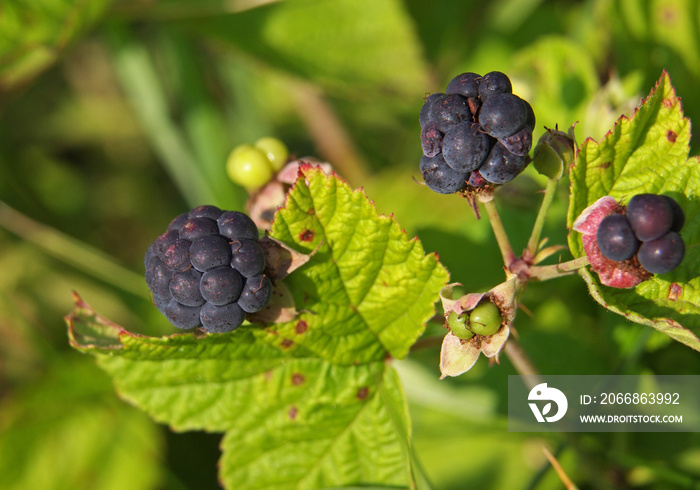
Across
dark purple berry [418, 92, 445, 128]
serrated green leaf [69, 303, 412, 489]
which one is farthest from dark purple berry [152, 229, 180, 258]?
dark purple berry [418, 92, 445, 128]

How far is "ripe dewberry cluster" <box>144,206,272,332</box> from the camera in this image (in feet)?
4.81

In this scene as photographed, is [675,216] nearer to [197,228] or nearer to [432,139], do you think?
[432,139]

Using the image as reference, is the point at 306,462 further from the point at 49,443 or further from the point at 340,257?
A: the point at 49,443

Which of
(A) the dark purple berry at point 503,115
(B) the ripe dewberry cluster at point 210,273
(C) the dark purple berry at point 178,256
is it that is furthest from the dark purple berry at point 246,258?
(A) the dark purple berry at point 503,115

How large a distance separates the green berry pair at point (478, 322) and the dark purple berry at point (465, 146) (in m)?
0.32

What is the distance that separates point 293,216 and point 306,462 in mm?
826

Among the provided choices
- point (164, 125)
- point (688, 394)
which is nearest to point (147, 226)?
point (164, 125)

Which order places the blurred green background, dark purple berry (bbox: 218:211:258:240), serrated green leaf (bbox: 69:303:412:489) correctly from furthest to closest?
the blurred green background → serrated green leaf (bbox: 69:303:412:489) → dark purple berry (bbox: 218:211:258:240)

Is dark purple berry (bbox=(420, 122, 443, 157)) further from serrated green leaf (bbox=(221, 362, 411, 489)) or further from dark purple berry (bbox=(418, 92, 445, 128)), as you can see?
serrated green leaf (bbox=(221, 362, 411, 489))

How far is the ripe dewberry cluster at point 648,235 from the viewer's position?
4.26 ft

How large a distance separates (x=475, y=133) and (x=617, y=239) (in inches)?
14.9

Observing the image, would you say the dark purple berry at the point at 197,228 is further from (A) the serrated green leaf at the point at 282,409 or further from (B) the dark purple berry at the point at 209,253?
(A) the serrated green leaf at the point at 282,409

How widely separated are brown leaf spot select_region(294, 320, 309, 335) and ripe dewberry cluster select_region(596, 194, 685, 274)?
0.80 m

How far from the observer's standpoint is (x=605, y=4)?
2902mm
